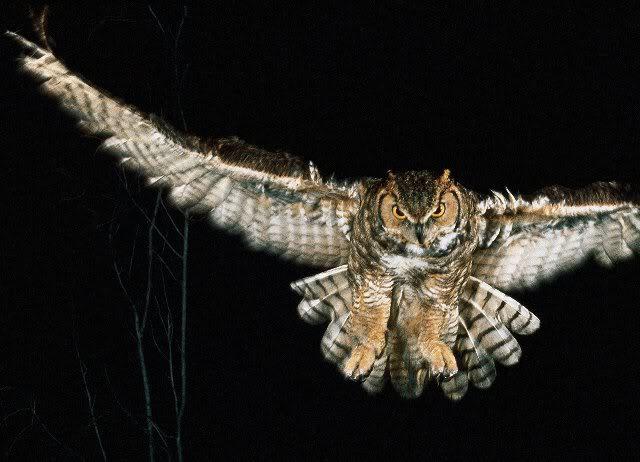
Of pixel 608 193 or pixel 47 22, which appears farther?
pixel 608 193

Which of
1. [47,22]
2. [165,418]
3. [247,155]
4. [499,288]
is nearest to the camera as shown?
[47,22]

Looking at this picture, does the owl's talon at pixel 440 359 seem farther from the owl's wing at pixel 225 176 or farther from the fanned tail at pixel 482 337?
the owl's wing at pixel 225 176

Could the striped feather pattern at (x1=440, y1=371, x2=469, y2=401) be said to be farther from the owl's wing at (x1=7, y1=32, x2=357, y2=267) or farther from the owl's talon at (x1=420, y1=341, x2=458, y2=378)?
the owl's wing at (x1=7, y1=32, x2=357, y2=267)

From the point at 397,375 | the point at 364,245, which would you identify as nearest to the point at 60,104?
the point at 364,245

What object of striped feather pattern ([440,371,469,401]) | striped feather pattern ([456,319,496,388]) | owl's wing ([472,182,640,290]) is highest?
owl's wing ([472,182,640,290])

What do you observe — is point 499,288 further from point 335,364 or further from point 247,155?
point 247,155

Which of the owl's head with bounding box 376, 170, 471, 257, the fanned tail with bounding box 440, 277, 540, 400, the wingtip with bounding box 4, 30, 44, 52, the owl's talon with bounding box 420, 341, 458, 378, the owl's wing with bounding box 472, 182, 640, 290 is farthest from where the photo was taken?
the fanned tail with bounding box 440, 277, 540, 400

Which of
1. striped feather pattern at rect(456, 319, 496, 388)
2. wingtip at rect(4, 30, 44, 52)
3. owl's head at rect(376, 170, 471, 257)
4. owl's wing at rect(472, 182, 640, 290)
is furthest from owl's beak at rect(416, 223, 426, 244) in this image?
wingtip at rect(4, 30, 44, 52)
